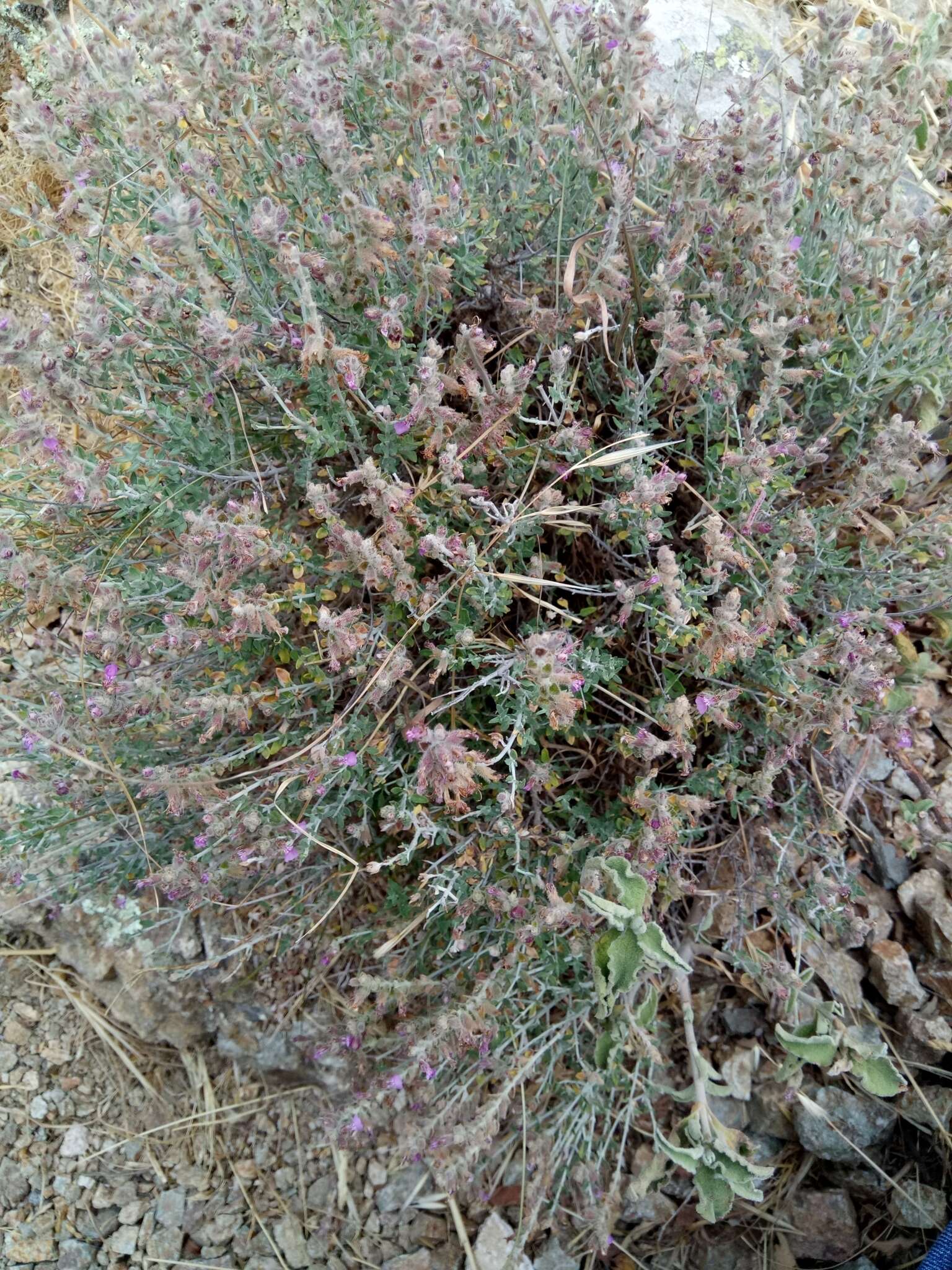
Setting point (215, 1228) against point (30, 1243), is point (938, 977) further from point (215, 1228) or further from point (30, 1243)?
point (30, 1243)

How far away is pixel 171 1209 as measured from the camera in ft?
8.86

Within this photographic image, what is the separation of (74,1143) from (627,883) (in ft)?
6.55

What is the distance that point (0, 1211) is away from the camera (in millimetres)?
2678

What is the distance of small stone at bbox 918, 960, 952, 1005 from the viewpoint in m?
2.45

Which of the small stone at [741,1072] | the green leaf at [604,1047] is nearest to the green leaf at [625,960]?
the green leaf at [604,1047]

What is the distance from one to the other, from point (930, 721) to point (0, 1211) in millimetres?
3001

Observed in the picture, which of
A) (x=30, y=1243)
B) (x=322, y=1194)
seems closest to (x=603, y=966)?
(x=322, y=1194)

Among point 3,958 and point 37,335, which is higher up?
point 37,335

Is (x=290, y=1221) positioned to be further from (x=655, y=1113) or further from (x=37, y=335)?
(x=37, y=335)

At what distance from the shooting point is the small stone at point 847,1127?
2.40 metres

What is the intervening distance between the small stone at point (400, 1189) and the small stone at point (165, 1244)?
0.53 m

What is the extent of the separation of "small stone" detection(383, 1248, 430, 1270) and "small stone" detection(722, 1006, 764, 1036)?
104 centimetres

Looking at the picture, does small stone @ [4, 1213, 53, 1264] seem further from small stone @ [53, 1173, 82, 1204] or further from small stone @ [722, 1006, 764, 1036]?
small stone @ [722, 1006, 764, 1036]

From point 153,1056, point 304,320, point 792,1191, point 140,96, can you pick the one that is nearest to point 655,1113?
point 792,1191
